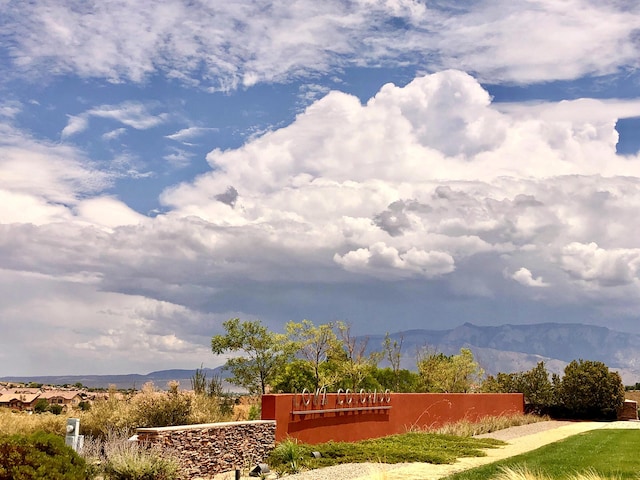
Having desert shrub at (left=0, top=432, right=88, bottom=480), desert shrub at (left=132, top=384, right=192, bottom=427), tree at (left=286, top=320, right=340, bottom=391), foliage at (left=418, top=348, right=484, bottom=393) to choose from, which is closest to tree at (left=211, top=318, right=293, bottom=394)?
tree at (left=286, top=320, right=340, bottom=391)

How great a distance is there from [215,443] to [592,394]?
31243 millimetres

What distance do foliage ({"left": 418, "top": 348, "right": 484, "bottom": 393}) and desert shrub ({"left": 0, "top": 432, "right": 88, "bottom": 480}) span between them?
31136 mm

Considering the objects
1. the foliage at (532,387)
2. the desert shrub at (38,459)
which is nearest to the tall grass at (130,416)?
the desert shrub at (38,459)

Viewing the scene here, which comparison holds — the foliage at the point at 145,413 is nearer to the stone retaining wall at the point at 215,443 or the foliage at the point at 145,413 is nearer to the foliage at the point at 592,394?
the stone retaining wall at the point at 215,443

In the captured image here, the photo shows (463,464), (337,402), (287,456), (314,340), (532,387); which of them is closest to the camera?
(463,464)

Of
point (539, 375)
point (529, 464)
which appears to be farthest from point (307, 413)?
point (539, 375)

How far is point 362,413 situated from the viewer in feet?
88.0

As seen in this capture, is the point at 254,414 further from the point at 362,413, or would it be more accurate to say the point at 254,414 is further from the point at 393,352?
the point at 393,352

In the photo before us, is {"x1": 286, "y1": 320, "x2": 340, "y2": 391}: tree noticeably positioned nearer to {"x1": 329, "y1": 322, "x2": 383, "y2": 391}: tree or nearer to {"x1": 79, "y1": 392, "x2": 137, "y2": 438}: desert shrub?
{"x1": 329, "y1": 322, "x2": 383, "y2": 391}: tree

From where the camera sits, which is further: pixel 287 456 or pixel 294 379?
pixel 294 379

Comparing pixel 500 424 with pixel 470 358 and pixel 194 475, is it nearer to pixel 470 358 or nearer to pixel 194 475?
pixel 470 358

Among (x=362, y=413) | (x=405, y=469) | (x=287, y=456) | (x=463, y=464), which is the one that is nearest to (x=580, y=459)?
(x=463, y=464)

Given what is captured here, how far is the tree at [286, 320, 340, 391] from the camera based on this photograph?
38.6m

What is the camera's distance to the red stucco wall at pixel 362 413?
74.1ft
